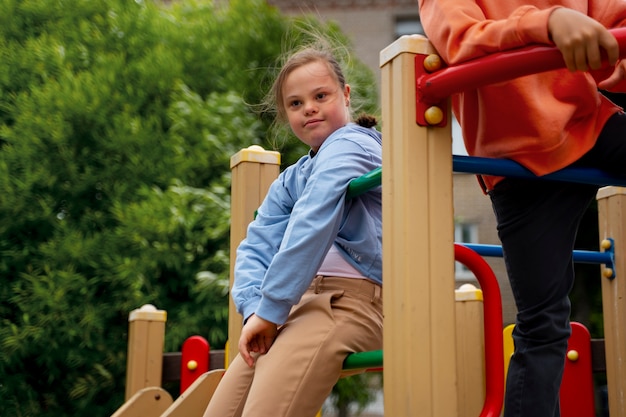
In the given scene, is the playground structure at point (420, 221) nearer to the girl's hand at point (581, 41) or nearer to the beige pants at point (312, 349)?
the girl's hand at point (581, 41)

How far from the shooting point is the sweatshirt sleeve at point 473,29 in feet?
4.94

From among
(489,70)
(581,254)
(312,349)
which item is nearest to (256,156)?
(581,254)

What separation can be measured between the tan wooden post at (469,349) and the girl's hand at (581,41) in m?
2.59

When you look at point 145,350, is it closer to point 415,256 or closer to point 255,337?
point 255,337

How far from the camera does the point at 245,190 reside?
310cm

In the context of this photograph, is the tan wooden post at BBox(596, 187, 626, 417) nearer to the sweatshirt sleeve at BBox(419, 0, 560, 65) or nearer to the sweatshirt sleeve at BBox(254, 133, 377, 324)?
the sweatshirt sleeve at BBox(254, 133, 377, 324)

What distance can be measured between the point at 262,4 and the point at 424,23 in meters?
8.31

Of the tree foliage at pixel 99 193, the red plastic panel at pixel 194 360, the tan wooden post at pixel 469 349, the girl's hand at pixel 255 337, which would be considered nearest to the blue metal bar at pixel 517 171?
the girl's hand at pixel 255 337

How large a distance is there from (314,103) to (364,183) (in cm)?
41

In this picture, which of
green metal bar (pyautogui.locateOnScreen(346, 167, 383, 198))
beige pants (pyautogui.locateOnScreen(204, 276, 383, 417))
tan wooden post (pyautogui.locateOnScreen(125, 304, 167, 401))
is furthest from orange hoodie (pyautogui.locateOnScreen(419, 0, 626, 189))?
tan wooden post (pyautogui.locateOnScreen(125, 304, 167, 401))

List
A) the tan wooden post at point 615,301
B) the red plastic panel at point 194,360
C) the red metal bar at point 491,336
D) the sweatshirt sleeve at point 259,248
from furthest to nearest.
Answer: the red plastic panel at point 194,360 → the tan wooden post at point 615,301 → the sweatshirt sleeve at point 259,248 → the red metal bar at point 491,336

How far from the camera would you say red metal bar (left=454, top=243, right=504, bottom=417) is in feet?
6.10

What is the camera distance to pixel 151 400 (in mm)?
3812

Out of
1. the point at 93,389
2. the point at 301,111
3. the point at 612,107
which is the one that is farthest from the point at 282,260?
the point at 93,389
